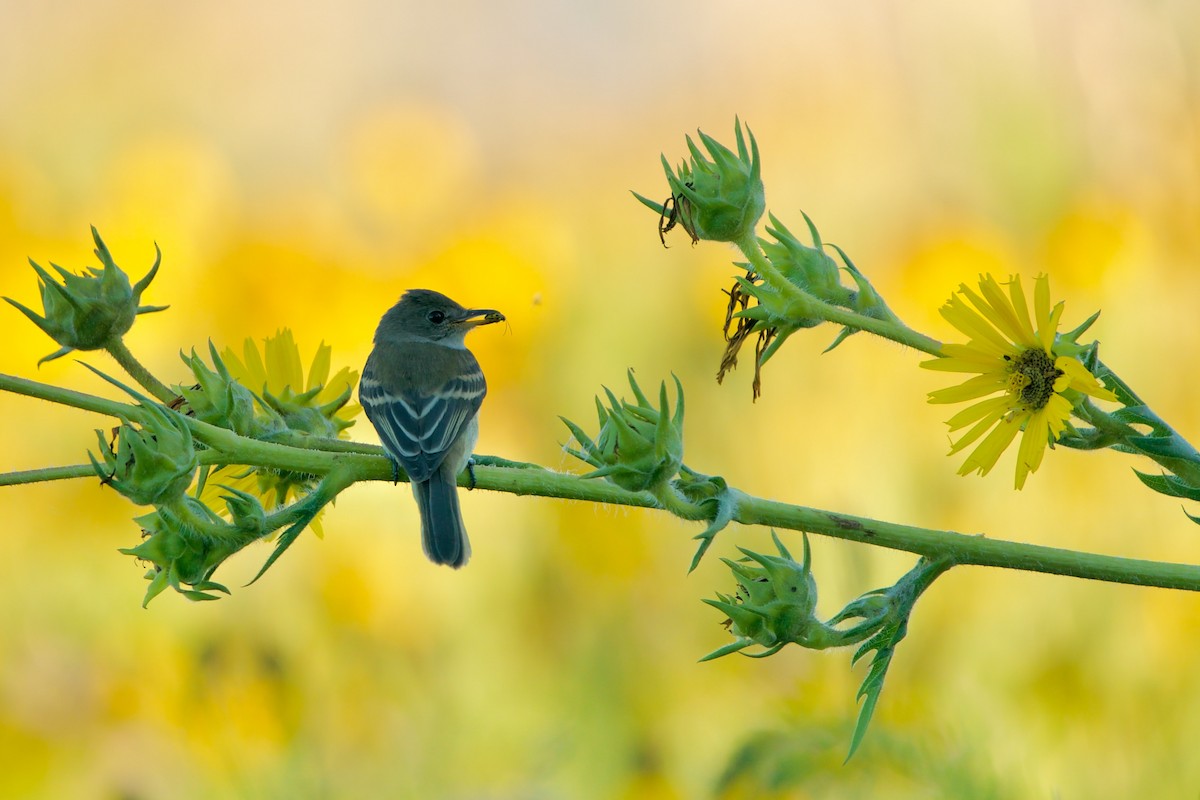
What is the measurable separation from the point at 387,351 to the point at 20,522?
1687 millimetres

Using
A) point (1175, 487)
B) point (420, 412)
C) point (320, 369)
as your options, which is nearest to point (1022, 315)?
point (1175, 487)

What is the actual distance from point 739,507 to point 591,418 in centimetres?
301

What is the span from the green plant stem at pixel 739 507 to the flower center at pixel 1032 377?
0.73ft

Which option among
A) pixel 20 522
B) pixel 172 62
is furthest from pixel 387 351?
pixel 172 62

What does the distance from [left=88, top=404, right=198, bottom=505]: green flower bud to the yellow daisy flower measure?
3.02 ft

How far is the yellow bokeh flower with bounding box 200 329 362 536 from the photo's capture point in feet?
6.49

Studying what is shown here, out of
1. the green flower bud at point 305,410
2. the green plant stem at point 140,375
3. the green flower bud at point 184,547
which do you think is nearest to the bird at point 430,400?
the green flower bud at point 305,410

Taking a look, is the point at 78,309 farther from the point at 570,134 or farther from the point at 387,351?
the point at 570,134

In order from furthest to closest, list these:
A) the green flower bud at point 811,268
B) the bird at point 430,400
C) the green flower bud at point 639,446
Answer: the bird at point 430,400
the green flower bud at point 811,268
the green flower bud at point 639,446

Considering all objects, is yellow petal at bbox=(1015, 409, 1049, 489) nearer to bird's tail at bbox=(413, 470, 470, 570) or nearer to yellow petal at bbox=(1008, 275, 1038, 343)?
yellow petal at bbox=(1008, 275, 1038, 343)

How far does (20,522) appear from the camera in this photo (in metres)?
4.56

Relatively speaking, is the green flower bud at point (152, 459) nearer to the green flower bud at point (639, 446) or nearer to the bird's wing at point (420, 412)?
the green flower bud at point (639, 446)

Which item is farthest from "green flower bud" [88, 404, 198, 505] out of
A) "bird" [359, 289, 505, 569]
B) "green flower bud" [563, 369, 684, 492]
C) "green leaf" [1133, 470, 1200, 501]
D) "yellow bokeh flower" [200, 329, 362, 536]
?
"green leaf" [1133, 470, 1200, 501]

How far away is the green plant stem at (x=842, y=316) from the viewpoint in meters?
1.65
